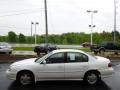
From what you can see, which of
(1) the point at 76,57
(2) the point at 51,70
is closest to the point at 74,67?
(1) the point at 76,57

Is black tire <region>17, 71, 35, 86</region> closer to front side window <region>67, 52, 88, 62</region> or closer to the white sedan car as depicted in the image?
the white sedan car

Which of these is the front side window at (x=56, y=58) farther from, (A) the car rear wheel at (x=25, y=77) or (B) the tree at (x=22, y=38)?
(B) the tree at (x=22, y=38)

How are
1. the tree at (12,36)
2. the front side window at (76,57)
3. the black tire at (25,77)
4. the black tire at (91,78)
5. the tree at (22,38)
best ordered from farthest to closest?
the tree at (22,38) → the tree at (12,36) → the front side window at (76,57) → the black tire at (91,78) → the black tire at (25,77)

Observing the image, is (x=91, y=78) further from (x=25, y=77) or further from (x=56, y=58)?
(x=25, y=77)

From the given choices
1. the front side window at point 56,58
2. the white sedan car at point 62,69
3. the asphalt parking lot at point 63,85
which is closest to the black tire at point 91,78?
the white sedan car at point 62,69

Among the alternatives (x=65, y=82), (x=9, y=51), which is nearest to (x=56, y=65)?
(x=65, y=82)

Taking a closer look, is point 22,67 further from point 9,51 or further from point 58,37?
point 58,37

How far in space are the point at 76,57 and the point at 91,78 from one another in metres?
1.05

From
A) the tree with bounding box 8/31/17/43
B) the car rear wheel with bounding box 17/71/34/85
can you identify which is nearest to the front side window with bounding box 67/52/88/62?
the car rear wheel with bounding box 17/71/34/85

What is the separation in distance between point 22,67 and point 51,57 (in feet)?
4.09

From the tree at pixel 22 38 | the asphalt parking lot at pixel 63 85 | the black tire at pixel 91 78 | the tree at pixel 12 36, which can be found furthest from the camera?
the tree at pixel 22 38

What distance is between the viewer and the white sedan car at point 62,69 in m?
11.9

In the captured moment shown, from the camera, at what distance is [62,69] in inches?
472

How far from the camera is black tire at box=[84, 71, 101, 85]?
12.1 m
